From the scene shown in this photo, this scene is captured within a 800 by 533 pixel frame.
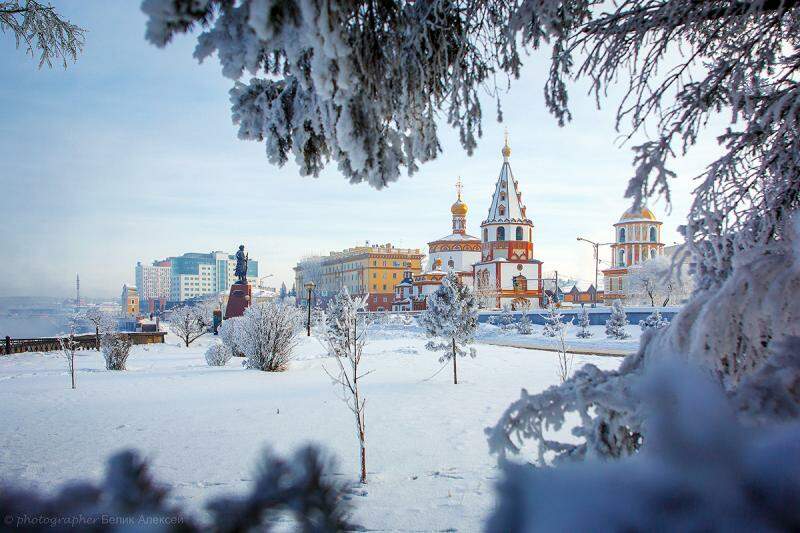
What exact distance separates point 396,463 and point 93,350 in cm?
2615

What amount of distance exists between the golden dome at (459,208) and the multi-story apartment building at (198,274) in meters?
118

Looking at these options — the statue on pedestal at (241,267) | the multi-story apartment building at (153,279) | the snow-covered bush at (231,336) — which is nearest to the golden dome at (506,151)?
the statue on pedestal at (241,267)

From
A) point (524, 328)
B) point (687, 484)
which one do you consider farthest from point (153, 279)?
point (687, 484)

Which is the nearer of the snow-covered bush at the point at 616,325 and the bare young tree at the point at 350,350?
the bare young tree at the point at 350,350

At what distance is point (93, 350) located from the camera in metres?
27.0

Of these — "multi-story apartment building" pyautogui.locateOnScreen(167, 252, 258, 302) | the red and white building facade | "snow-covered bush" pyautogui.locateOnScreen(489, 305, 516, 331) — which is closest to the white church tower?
the red and white building facade

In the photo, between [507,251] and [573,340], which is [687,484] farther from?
[507,251]

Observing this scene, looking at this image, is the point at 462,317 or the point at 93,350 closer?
the point at 462,317

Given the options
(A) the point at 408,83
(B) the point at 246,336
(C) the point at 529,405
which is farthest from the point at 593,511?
(B) the point at 246,336

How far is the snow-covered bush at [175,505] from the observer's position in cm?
77

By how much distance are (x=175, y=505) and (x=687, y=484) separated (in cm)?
82

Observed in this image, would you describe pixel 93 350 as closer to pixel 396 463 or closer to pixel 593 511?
pixel 396 463

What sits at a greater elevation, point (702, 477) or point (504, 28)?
point (504, 28)

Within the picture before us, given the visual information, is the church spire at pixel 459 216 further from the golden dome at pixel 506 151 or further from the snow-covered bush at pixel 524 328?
the snow-covered bush at pixel 524 328
